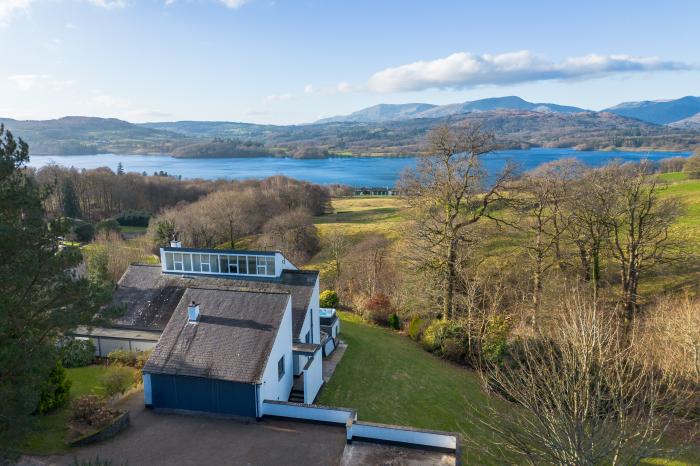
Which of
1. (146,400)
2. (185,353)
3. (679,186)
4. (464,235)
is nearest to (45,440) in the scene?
(146,400)

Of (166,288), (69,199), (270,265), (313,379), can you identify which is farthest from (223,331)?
(69,199)

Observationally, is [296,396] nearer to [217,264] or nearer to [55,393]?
[55,393]

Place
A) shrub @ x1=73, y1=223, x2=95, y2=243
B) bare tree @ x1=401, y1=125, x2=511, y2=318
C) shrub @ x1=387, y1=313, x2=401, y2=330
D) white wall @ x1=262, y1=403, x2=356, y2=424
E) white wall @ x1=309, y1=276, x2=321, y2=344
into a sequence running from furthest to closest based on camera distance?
shrub @ x1=73, y1=223, x2=95, y2=243
shrub @ x1=387, y1=313, x2=401, y2=330
bare tree @ x1=401, y1=125, x2=511, y2=318
white wall @ x1=309, y1=276, x2=321, y2=344
white wall @ x1=262, y1=403, x2=356, y2=424

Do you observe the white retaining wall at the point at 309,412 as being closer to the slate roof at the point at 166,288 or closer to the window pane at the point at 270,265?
the slate roof at the point at 166,288

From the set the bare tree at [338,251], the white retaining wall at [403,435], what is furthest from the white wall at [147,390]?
the bare tree at [338,251]

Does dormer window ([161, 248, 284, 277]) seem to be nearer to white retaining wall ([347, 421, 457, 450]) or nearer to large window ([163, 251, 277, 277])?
large window ([163, 251, 277, 277])

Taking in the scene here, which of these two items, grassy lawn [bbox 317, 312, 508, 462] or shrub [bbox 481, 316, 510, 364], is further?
shrub [bbox 481, 316, 510, 364]

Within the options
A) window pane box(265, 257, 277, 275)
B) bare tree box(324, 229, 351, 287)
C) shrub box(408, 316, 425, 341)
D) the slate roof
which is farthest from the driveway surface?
bare tree box(324, 229, 351, 287)
